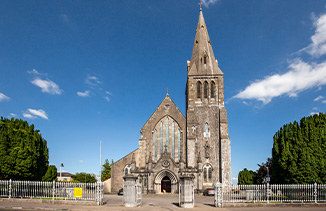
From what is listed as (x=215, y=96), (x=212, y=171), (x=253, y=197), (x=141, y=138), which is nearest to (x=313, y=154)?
(x=253, y=197)

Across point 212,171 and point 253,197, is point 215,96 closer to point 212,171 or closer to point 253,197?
point 212,171

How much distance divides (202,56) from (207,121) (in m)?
10.6

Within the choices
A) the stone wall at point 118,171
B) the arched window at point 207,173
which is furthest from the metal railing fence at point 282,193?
the stone wall at point 118,171

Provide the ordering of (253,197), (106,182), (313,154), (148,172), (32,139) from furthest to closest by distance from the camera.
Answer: (106,182) < (148,172) < (32,139) < (313,154) < (253,197)

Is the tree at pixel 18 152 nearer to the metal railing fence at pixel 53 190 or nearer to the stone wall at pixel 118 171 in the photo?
the metal railing fence at pixel 53 190

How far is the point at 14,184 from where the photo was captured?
20.9 metres

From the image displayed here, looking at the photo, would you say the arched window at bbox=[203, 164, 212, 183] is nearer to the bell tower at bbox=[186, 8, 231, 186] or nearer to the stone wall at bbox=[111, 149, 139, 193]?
the bell tower at bbox=[186, 8, 231, 186]

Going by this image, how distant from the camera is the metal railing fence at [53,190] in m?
19.7

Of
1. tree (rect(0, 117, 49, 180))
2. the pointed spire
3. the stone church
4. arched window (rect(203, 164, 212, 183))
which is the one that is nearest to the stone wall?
the stone church

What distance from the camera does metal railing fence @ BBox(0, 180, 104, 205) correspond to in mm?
19734

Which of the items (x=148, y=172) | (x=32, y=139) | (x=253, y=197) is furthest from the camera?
(x=148, y=172)

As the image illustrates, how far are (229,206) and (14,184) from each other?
1630 centimetres

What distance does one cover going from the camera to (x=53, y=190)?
20188 millimetres

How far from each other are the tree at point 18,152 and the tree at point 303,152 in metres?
23.6
